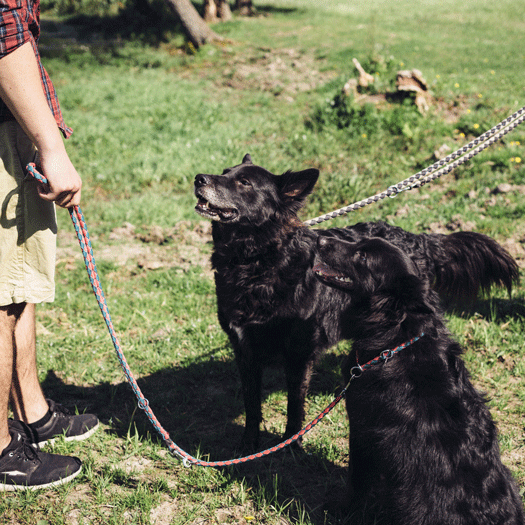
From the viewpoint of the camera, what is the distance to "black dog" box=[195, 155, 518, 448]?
8.98 ft

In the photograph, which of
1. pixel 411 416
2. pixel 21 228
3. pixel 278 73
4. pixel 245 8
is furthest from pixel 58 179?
pixel 245 8

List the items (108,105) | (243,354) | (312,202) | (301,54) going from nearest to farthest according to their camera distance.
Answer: (243,354)
(312,202)
(108,105)
(301,54)

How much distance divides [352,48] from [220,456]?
1099 cm

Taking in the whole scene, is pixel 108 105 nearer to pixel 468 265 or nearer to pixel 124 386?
pixel 124 386

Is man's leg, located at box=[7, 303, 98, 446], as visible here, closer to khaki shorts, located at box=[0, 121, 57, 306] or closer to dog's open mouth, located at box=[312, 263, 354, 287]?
khaki shorts, located at box=[0, 121, 57, 306]

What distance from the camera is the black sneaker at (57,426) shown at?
2650mm

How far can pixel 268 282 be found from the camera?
9.10 ft

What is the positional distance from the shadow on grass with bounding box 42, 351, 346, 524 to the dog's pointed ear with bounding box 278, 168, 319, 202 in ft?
4.55

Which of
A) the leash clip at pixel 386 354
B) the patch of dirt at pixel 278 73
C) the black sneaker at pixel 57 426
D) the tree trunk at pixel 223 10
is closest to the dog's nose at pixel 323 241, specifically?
the leash clip at pixel 386 354

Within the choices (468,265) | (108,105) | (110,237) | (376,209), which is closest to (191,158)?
(110,237)

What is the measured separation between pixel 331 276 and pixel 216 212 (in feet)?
2.93

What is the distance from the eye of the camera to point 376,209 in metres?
5.49

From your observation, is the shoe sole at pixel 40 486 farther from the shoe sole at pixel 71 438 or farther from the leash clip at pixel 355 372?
the leash clip at pixel 355 372

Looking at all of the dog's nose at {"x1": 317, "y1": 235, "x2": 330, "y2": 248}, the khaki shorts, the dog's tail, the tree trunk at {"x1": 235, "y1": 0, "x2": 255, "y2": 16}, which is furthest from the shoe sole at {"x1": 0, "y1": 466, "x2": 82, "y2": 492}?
the tree trunk at {"x1": 235, "y1": 0, "x2": 255, "y2": 16}
